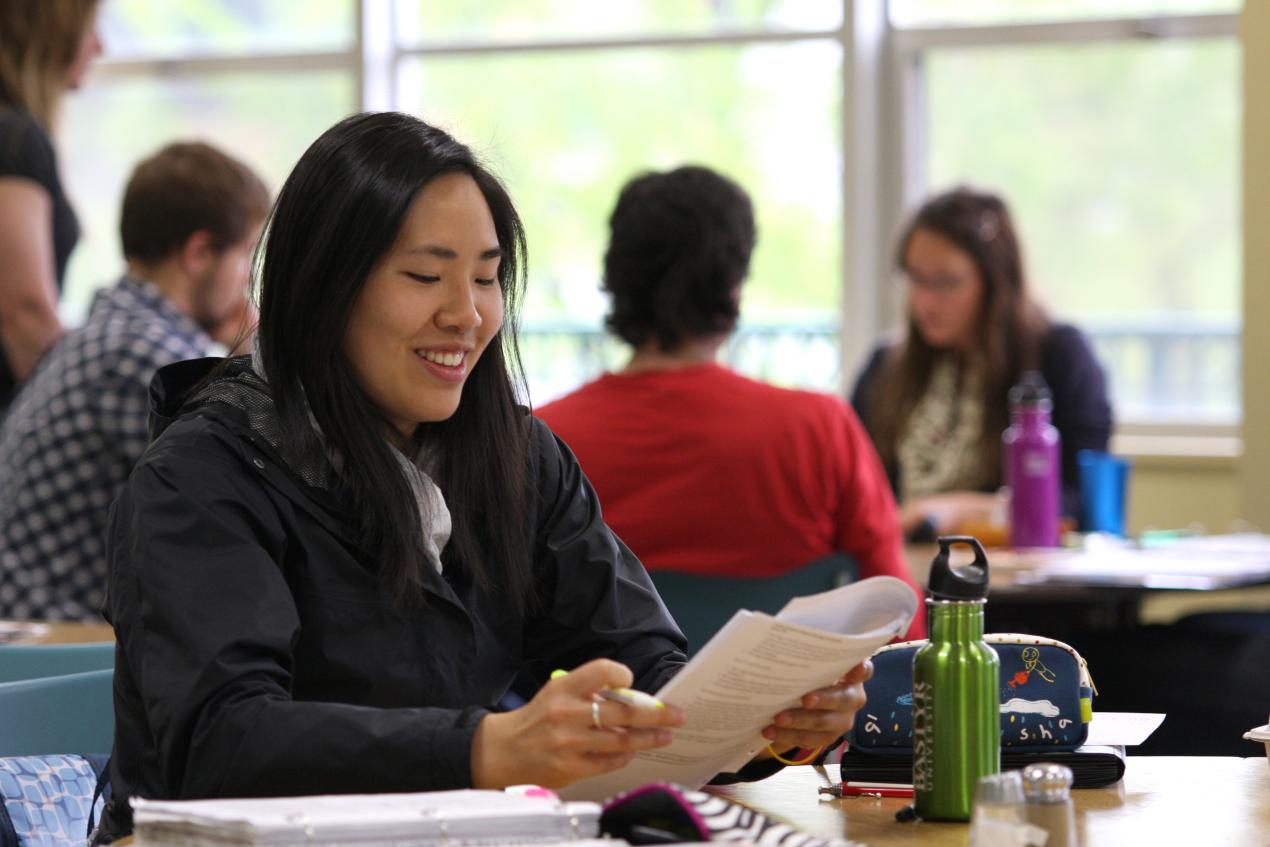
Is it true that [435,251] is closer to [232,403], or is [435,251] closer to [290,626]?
[232,403]

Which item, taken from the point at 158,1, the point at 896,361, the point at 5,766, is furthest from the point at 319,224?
the point at 158,1

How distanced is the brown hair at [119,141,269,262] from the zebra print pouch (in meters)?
2.03

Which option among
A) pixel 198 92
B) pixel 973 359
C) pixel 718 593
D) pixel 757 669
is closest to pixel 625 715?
pixel 757 669

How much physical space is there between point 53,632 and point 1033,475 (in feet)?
6.08

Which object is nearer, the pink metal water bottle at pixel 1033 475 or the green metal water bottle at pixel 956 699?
the green metal water bottle at pixel 956 699

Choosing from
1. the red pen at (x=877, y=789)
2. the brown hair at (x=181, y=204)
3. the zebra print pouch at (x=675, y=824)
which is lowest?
the red pen at (x=877, y=789)

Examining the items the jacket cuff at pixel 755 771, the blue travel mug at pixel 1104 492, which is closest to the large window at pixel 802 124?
the blue travel mug at pixel 1104 492

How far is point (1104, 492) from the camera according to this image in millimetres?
3650

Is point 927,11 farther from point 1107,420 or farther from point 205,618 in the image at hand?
point 205,618

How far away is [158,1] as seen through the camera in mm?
6141

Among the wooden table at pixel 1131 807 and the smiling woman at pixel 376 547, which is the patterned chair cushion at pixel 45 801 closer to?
the smiling woman at pixel 376 547

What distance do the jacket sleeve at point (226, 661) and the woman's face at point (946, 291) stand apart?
273 cm

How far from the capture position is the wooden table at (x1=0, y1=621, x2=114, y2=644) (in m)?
2.52

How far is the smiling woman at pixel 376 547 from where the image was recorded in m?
1.33
